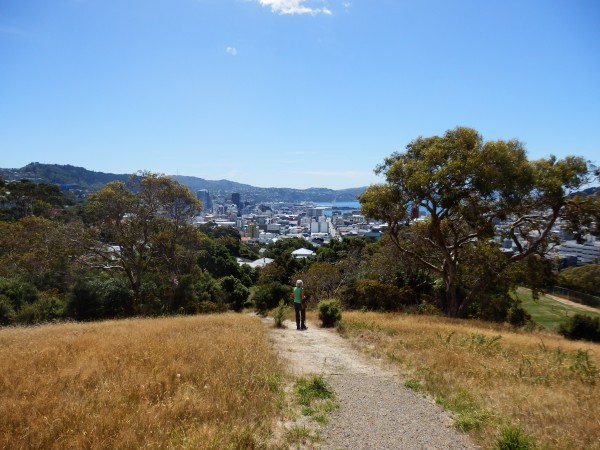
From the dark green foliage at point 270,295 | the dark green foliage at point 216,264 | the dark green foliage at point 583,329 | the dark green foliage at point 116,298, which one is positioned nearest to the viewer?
the dark green foliage at point 583,329

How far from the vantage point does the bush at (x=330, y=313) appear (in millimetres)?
12594

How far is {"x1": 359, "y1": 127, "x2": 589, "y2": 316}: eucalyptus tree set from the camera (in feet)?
43.7

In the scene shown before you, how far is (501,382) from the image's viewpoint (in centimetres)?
612

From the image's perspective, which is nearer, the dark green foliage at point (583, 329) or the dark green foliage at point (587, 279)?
the dark green foliage at point (583, 329)

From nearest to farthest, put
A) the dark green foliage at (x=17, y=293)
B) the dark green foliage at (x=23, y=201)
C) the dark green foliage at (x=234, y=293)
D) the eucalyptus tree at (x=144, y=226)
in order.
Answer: the dark green foliage at (x=17, y=293), the eucalyptus tree at (x=144, y=226), the dark green foliage at (x=234, y=293), the dark green foliage at (x=23, y=201)

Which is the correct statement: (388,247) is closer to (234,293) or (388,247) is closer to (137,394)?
(234,293)

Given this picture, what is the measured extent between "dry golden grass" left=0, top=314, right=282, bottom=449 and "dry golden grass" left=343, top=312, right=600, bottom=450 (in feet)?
8.44

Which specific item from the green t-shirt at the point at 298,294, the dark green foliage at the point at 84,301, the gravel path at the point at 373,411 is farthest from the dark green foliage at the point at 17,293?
the gravel path at the point at 373,411

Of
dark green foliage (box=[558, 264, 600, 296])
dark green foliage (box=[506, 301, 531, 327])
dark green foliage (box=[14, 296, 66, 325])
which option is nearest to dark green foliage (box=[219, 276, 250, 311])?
dark green foliage (box=[14, 296, 66, 325])

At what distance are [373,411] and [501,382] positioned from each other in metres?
2.53

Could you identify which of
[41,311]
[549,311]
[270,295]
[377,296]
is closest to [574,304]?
[549,311]

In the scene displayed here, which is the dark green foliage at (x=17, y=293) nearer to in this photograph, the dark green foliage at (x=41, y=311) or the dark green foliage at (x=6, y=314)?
the dark green foliage at (x=41, y=311)

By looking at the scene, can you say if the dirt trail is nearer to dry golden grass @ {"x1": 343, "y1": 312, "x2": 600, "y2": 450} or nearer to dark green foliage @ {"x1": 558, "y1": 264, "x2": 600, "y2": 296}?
dark green foliage @ {"x1": 558, "y1": 264, "x2": 600, "y2": 296}

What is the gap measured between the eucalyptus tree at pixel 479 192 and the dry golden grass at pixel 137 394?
31.5 ft
